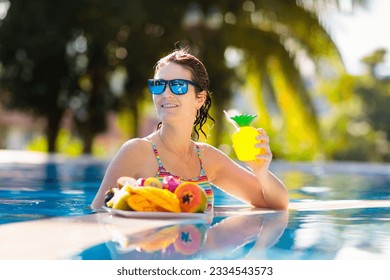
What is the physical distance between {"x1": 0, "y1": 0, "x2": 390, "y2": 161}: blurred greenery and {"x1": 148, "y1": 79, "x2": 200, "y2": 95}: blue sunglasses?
10780 millimetres

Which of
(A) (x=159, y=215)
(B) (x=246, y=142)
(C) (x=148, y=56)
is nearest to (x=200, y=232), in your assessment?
(A) (x=159, y=215)

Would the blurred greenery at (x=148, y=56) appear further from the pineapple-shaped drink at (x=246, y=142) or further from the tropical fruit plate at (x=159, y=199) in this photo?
the tropical fruit plate at (x=159, y=199)

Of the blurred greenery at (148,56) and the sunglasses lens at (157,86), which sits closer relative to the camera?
the sunglasses lens at (157,86)

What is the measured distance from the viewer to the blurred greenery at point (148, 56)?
15438 mm

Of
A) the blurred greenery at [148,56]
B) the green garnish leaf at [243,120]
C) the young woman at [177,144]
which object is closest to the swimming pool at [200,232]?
the young woman at [177,144]

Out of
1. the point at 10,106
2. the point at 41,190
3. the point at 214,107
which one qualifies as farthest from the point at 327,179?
the point at 10,106

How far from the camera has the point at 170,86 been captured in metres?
4.10

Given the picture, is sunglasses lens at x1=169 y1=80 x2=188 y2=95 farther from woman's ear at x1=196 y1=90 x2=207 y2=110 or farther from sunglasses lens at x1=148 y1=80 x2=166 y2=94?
woman's ear at x1=196 y1=90 x2=207 y2=110

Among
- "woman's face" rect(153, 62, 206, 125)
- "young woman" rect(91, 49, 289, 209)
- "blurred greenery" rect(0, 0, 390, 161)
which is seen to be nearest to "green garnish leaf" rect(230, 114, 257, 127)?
"young woman" rect(91, 49, 289, 209)

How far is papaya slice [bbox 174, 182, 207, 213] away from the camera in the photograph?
381cm

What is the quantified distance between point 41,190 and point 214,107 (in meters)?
11.4

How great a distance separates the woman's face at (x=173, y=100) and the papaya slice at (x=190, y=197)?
504 mm

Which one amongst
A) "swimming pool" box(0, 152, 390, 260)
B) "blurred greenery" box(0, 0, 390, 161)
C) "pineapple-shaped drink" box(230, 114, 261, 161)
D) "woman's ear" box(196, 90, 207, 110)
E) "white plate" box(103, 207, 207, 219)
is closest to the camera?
"swimming pool" box(0, 152, 390, 260)

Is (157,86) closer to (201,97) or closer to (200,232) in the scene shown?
(201,97)
